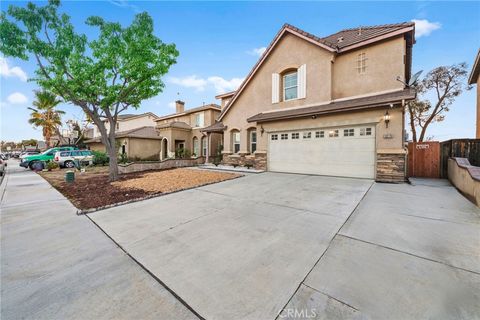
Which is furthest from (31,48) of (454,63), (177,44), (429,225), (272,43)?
(454,63)

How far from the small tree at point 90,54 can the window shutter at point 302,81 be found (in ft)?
24.3

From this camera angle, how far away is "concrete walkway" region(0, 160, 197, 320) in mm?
1976

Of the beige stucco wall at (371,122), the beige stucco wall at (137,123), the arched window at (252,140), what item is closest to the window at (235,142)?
the arched window at (252,140)

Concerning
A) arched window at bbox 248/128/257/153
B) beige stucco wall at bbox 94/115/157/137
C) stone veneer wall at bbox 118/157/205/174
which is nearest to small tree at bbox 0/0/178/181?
stone veneer wall at bbox 118/157/205/174

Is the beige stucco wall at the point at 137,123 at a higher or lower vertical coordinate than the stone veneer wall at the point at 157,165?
higher

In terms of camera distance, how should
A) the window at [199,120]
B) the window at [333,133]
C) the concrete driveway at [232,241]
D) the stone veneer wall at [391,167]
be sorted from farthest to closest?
the window at [199,120], the window at [333,133], the stone veneer wall at [391,167], the concrete driveway at [232,241]

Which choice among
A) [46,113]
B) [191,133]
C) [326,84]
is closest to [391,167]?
[326,84]

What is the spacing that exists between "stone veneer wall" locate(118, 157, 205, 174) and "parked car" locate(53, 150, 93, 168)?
7.20m

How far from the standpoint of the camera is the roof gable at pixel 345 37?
8.79 m

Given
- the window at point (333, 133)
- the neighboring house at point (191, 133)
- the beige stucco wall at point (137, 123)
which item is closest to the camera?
the window at point (333, 133)

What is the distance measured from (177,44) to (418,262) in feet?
43.6

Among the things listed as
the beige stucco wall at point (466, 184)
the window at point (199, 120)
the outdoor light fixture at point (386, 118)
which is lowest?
the beige stucco wall at point (466, 184)

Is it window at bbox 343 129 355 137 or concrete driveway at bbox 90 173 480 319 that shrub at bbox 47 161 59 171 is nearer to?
concrete driveway at bbox 90 173 480 319

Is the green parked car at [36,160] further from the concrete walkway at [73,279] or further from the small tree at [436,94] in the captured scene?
the small tree at [436,94]
